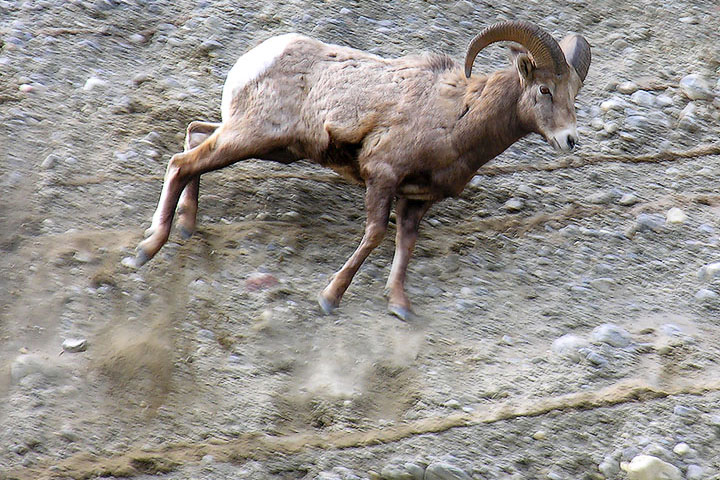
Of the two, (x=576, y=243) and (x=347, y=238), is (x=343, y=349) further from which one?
(x=576, y=243)

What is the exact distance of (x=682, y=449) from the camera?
492 centimetres

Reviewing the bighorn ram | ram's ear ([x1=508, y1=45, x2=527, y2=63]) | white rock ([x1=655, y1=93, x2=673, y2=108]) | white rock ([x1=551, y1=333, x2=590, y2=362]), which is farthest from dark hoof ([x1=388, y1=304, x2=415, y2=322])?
white rock ([x1=655, y1=93, x2=673, y2=108])

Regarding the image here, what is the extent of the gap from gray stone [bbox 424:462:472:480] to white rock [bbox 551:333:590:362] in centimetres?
105

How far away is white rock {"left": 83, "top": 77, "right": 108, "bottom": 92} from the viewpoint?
7098 mm

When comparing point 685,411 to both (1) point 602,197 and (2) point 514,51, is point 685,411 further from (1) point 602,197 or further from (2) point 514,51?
(2) point 514,51

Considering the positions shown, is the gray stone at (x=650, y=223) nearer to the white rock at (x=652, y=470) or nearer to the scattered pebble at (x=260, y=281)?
the white rock at (x=652, y=470)

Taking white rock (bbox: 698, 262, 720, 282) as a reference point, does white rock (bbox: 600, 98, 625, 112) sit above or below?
above

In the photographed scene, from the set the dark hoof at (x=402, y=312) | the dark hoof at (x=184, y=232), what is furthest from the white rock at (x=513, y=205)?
the dark hoof at (x=184, y=232)

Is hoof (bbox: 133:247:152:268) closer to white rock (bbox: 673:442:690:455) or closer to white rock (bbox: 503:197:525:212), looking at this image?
white rock (bbox: 503:197:525:212)

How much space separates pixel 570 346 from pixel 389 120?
1669 millimetres

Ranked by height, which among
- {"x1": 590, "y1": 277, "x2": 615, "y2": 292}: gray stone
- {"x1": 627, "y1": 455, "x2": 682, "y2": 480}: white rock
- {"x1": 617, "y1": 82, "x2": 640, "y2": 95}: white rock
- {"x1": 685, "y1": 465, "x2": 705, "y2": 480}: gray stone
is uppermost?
{"x1": 617, "y1": 82, "x2": 640, "y2": 95}: white rock

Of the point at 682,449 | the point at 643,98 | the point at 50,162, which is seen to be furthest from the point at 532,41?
the point at 50,162

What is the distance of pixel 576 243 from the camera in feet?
21.0

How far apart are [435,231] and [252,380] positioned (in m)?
1.79
